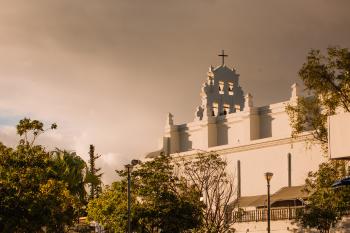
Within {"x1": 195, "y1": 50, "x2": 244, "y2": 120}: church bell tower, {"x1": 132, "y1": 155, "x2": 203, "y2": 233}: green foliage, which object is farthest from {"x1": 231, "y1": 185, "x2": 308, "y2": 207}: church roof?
{"x1": 195, "y1": 50, "x2": 244, "y2": 120}: church bell tower

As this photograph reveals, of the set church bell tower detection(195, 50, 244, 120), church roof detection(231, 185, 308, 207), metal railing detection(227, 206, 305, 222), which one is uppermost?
church bell tower detection(195, 50, 244, 120)

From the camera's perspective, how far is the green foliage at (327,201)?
52.9m

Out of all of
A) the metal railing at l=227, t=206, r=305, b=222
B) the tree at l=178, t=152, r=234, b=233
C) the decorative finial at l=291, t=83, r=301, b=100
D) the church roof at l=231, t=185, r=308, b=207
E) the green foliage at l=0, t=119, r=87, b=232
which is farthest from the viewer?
the decorative finial at l=291, t=83, r=301, b=100

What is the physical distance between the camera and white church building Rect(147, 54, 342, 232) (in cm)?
7750

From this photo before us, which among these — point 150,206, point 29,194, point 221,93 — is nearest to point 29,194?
point 29,194

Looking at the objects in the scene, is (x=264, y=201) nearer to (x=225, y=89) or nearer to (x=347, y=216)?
(x=347, y=216)

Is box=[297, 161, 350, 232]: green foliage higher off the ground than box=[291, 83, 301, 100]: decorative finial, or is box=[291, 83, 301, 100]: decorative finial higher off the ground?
box=[291, 83, 301, 100]: decorative finial

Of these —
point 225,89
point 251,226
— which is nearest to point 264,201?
point 251,226

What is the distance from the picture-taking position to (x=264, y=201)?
77.4m

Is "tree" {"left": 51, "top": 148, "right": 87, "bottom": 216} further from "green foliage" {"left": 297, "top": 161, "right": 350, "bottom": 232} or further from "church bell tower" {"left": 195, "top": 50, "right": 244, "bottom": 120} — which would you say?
"church bell tower" {"left": 195, "top": 50, "right": 244, "bottom": 120}

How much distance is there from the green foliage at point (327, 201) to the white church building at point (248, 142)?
4615 millimetres

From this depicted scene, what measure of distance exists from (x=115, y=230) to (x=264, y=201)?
25217 mm

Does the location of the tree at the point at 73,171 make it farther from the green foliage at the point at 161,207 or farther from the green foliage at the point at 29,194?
the green foliage at the point at 29,194

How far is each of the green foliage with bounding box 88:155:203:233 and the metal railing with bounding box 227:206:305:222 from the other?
250 inches
